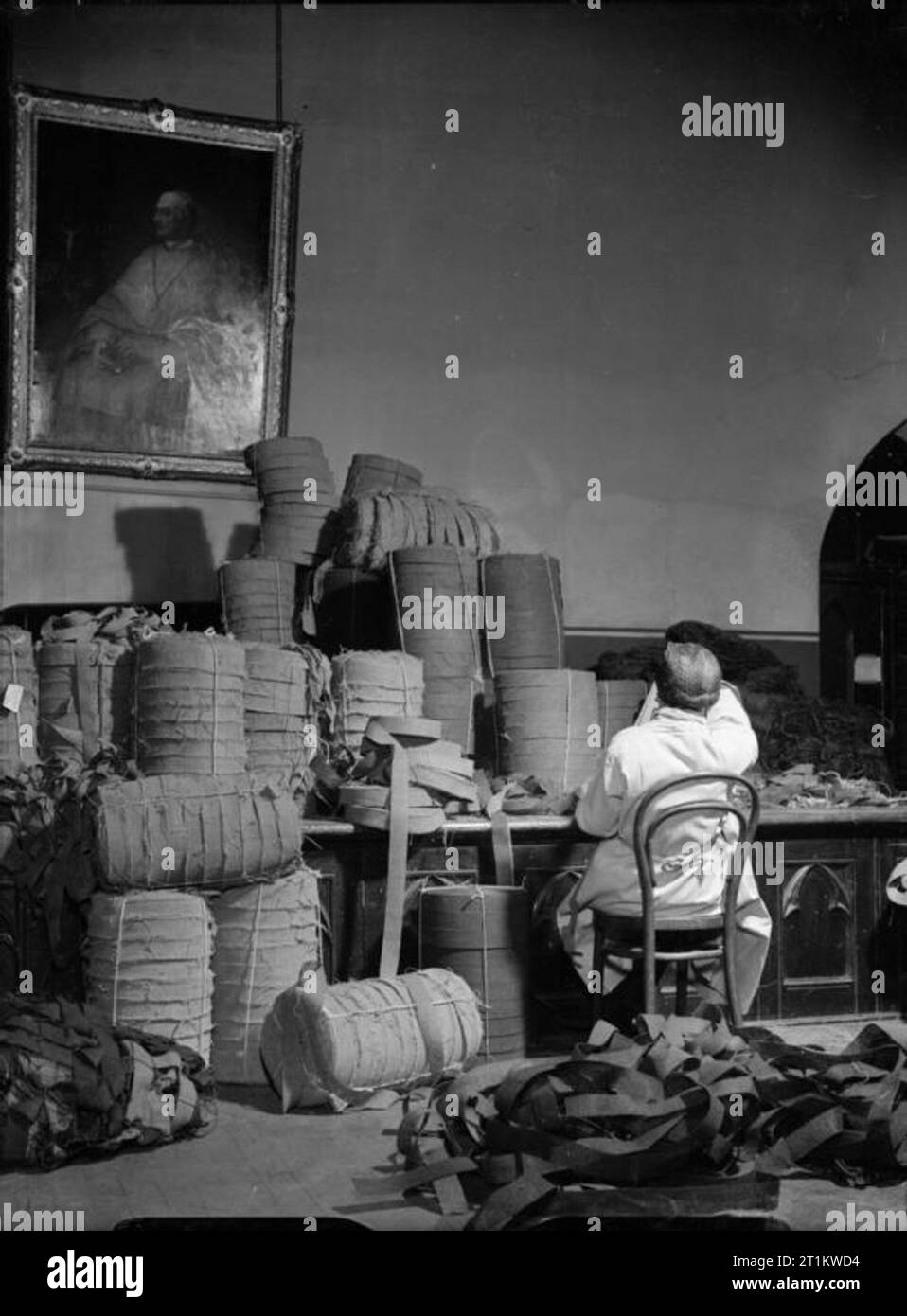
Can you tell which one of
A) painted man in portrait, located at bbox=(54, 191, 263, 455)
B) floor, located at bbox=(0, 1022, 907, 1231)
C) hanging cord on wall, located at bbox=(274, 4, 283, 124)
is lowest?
floor, located at bbox=(0, 1022, 907, 1231)

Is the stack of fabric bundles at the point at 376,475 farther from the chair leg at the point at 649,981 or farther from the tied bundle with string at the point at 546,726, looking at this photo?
the chair leg at the point at 649,981

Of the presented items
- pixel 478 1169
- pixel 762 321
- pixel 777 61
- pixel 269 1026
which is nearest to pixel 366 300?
pixel 762 321

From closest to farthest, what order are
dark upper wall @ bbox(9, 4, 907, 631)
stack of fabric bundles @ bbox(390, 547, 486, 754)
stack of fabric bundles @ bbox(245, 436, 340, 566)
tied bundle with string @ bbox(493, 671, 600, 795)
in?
1. tied bundle with string @ bbox(493, 671, 600, 795)
2. stack of fabric bundles @ bbox(390, 547, 486, 754)
3. stack of fabric bundles @ bbox(245, 436, 340, 566)
4. dark upper wall @ bbox(9, 4, 907, 631)

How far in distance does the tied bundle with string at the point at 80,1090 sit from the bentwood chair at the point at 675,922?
55.6 inches

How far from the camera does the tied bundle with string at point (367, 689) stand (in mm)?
6805

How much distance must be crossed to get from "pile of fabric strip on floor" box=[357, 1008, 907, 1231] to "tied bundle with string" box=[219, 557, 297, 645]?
139 inches

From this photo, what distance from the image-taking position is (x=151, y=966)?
5.35 m

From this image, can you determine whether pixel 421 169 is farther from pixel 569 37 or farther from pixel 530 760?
pixel 530 760

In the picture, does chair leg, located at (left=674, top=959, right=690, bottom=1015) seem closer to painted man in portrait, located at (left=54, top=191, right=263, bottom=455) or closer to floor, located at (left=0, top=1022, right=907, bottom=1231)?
floor, located at (left=0, top=1022, right=907, bottom=1231)

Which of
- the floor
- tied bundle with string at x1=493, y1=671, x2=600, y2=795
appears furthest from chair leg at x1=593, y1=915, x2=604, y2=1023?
tied bundle with string at x1=493, y1=671, x2=600, y2=795

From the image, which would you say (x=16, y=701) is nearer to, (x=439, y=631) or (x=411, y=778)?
(x=411, y=778)

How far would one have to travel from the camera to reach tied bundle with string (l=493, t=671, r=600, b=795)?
285 inches

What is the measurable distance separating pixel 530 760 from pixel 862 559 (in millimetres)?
4382

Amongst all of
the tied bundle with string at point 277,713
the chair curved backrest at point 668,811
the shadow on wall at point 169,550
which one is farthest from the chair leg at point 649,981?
the shadow on wall at point 169,550
